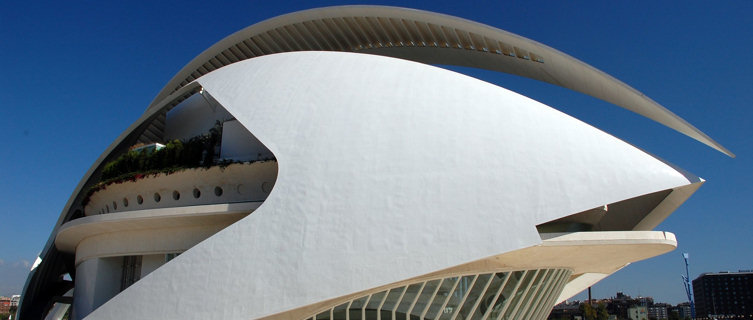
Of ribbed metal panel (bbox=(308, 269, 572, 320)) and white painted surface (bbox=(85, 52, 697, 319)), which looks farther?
ribbed metal panel (bbox=(308, 269, 572, 320))

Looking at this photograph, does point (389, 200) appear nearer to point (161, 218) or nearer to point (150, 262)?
point (161, 218)

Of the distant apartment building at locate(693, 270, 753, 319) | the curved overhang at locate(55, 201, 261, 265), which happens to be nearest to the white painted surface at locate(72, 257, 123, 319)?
the curved overhang at locate(55, 201, 261, 265)

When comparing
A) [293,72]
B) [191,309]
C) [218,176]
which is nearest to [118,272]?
[218,176]

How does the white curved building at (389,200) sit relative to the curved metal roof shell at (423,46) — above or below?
below

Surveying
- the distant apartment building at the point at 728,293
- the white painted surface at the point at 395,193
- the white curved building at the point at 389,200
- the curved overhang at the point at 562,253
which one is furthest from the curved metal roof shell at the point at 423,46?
the distant apartment building at the point at 728,293

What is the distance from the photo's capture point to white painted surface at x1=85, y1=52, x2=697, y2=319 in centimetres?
904

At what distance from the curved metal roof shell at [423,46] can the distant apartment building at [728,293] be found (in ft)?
223

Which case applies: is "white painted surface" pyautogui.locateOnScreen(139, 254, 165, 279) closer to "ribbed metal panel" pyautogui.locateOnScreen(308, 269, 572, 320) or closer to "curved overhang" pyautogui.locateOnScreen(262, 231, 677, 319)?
"curved overhang" pyautogui.locateOnScreen(262, 231, 677, 319)

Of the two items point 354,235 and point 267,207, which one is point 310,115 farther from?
point 354,235

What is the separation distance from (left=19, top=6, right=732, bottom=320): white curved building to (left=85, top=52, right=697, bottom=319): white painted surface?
0.02m

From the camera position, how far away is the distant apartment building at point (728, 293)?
70.1 m

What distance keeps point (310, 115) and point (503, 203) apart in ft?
14.1

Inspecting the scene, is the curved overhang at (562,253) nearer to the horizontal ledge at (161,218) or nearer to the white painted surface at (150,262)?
the horizontal ledge at (161,218)

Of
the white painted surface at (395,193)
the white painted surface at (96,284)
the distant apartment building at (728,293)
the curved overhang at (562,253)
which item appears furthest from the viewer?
the distant apartment building at (728,293)
